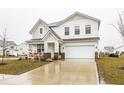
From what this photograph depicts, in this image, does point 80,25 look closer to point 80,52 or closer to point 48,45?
point 80,52

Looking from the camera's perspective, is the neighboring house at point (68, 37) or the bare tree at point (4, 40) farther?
the neighboring house at point (68, 37)

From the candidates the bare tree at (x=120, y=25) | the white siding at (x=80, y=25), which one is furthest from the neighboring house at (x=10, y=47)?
the bare tree at (x=120, y=25)

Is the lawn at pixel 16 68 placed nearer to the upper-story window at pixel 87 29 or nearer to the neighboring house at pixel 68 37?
the neighboring house at pixel 68 37

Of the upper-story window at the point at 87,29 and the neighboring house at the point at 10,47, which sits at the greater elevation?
the upper-story window at the point at 87,29

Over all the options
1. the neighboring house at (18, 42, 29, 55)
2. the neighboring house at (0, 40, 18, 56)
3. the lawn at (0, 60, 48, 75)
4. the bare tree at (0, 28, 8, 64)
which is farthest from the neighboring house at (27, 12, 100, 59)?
the lawn at (0, 60, 48, 75)

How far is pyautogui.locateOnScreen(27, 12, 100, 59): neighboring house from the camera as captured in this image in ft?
64.9

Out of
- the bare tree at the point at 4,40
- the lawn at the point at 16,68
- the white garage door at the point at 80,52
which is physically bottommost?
the lawn at the point at 16,68

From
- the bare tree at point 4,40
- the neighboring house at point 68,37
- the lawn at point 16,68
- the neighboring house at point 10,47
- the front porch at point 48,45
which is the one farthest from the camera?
the neighboring house at point 68,37

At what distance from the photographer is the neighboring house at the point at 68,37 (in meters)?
19.8

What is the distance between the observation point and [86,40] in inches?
798

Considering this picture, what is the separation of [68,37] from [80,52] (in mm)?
2326

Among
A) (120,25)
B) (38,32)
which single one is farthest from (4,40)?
(120,25)
